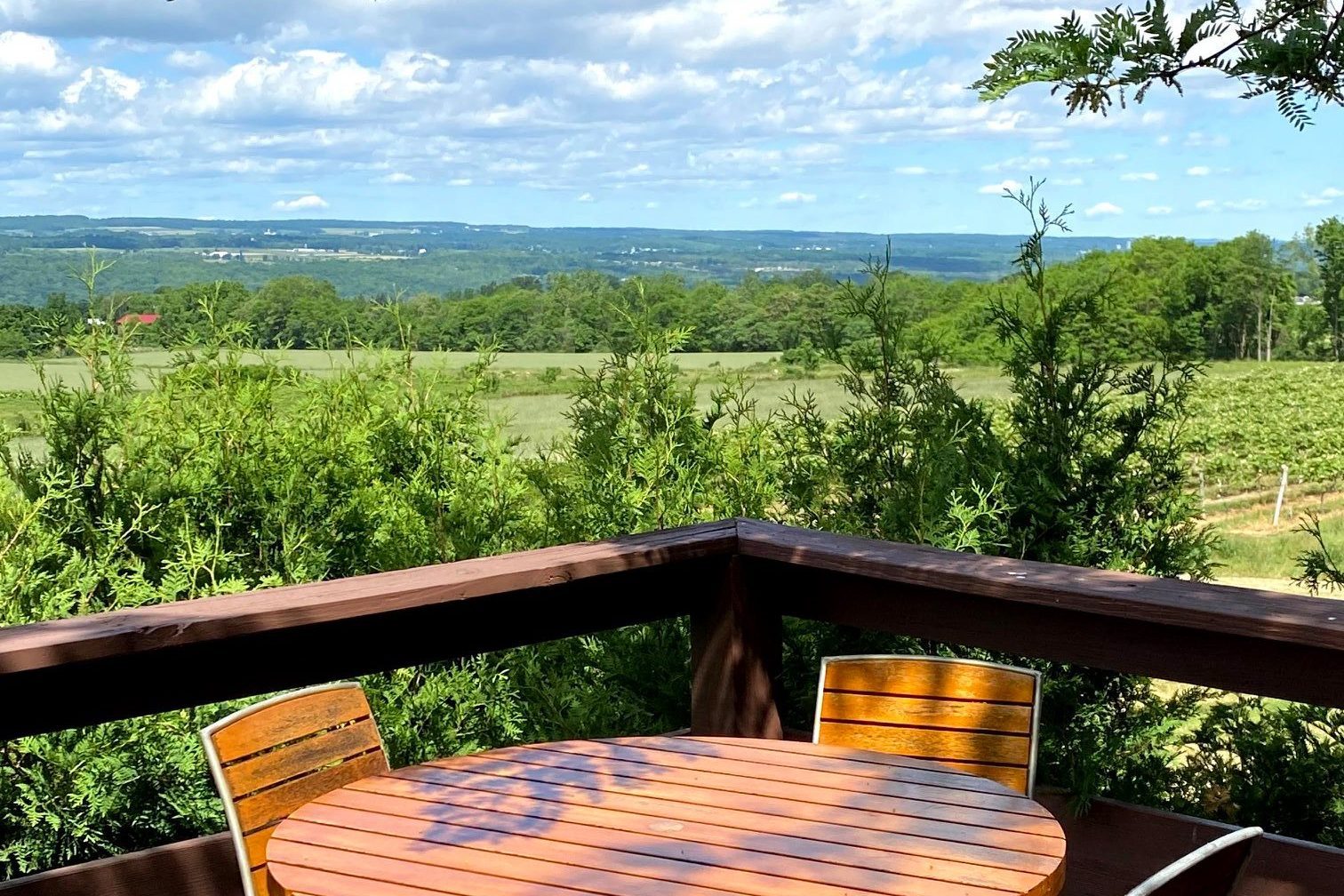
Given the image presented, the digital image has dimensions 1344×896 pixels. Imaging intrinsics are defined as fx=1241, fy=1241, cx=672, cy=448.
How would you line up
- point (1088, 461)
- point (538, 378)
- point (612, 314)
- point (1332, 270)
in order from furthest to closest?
1. point (1332, 270)
2. point (538, 378)
3. point (612, 314)
4. point (1088, 461)

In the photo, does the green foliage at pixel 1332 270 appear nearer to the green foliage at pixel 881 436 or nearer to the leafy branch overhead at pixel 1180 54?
the green foliage at pixel 881 436

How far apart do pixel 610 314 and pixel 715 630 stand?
2.37 m

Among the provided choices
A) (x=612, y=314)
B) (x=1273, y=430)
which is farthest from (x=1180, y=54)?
(x=1273, y=430)

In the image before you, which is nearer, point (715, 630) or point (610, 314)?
point (715, 630)

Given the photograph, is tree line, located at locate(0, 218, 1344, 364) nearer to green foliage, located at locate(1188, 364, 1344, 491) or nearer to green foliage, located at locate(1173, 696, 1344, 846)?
green foliage, located at locate(1173, 696, 1344, 846)

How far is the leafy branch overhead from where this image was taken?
1.13 metres

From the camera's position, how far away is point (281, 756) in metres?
2.11

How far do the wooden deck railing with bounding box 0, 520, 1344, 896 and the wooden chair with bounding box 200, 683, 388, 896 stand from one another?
0.12m

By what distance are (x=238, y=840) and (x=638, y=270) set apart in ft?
12.1

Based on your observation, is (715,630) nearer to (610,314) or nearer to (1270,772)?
(1270,772)

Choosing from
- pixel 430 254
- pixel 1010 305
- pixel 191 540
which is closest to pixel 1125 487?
pixel 1010 305

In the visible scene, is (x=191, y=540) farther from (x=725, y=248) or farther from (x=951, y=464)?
(x=725, y=248)

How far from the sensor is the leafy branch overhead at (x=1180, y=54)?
3.70ft

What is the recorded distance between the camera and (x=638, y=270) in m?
5.36
